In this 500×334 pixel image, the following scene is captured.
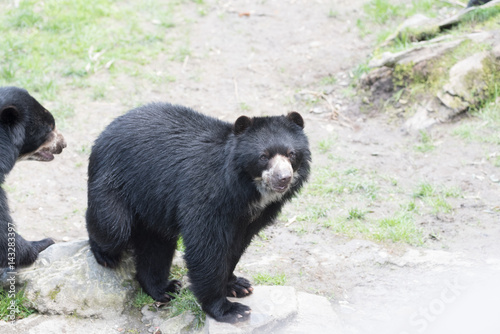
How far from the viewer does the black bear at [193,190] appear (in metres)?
4.22

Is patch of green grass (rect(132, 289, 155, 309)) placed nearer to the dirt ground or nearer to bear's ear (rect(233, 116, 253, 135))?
the dirt ground

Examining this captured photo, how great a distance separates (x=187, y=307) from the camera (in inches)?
187

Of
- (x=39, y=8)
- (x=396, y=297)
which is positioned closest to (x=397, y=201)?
(x=396, y=297)

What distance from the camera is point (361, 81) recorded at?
8.83 metres

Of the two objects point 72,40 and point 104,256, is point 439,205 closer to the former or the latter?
point 104,256

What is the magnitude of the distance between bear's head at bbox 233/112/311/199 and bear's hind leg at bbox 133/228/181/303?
1168 mm

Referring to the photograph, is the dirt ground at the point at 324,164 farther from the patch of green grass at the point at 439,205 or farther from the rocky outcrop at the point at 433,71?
the rocky outcrop at the point at 433,71

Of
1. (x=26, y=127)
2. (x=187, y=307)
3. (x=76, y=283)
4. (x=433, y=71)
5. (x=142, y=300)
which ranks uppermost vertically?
(x=26, y=127)

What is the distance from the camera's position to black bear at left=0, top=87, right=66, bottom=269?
4715mm

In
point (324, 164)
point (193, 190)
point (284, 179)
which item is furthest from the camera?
point (324, 164)

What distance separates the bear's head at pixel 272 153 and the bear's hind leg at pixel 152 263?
3.83 feet

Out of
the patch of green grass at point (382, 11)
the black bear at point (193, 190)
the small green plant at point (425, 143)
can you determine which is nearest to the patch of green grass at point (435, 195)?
the small green plant at point (425, 143)

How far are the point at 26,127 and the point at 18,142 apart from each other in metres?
0.19

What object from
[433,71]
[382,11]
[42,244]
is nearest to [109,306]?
[42,244]
